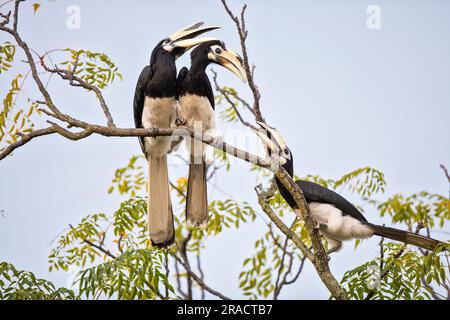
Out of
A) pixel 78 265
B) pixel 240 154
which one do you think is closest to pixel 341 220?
pixel 240 154

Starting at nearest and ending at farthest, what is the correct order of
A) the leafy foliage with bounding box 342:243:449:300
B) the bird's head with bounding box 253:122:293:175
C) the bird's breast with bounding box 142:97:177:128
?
the leafy foliage with bounding box 342:243:449:300, the bird's head with bounding box 253:122:293:175, the bird's breast with bounding box 142:97:177:128

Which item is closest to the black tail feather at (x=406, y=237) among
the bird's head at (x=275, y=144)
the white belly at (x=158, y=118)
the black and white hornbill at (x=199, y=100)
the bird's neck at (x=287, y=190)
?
the bird's neck at (x=287, y=190)

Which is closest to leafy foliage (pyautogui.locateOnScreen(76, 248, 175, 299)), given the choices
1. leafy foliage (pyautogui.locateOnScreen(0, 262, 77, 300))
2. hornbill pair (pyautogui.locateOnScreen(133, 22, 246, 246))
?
leafy foliage (pyautogui.locateOnScreen(0, 262, 77, 300))

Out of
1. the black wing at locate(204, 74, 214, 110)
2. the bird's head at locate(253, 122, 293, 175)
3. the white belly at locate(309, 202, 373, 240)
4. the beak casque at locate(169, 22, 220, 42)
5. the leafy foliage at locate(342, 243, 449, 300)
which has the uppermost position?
the beak casque at locate(169, 22, 220, 42)

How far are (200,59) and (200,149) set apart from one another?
2.71 feet

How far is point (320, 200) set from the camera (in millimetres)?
5402

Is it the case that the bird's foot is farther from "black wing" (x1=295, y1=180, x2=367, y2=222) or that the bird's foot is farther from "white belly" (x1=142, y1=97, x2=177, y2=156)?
"black wing" (x1=295, y1=180, x2=367, y2=222)

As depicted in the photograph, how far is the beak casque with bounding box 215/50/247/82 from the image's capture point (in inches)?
230

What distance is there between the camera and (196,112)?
231 inches

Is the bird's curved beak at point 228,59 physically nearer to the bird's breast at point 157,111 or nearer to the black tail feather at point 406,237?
the bird's breast at point 157,111

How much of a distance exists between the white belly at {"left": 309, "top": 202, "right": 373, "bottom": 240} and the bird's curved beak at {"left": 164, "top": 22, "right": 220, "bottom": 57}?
71.1 inches

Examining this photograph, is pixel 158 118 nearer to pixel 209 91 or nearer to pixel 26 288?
pixel 209 91

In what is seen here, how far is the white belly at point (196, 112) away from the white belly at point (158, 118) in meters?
0.08
